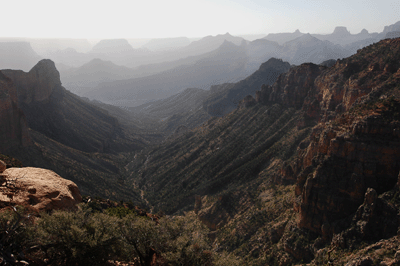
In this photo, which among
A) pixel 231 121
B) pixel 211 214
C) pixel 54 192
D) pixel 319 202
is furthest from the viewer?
pixel 231 121

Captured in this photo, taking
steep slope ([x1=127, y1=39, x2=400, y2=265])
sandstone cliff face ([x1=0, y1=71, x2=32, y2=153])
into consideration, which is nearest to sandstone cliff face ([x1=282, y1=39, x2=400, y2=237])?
steep slope ([x1=127, y1=39, x2=400, y2=265])

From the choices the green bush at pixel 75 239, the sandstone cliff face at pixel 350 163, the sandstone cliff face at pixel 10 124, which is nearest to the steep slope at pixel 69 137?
the sandstone cliff face at pixel 10 124

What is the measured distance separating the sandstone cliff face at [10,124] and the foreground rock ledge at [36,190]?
5910 cm

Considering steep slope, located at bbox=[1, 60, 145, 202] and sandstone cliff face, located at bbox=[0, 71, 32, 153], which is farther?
steep slope, located at bbox=[1, 60, 145, 202]

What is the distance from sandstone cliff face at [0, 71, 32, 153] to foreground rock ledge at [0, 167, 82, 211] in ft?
194

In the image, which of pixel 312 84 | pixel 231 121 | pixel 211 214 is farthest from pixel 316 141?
pixel 231 121

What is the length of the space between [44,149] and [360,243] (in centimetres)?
8640

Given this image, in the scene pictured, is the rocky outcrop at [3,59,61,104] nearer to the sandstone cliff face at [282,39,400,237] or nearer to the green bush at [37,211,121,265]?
the green bush at [37,211,121,265]

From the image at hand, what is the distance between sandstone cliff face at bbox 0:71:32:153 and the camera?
Answer: 72938 mm

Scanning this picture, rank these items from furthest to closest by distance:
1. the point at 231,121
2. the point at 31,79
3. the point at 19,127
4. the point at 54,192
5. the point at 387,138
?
the point at 31,79
the point at 231,121
the point at 19,127
the point at 387,138
the point at 54,192

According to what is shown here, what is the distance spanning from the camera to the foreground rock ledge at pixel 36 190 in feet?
69.0

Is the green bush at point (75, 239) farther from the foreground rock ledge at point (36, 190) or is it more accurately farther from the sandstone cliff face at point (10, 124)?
the sandstone cliff face at point (10, 124)

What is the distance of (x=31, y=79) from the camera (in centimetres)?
11369

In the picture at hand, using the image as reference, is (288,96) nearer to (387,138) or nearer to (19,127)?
Answer: (387,138)
